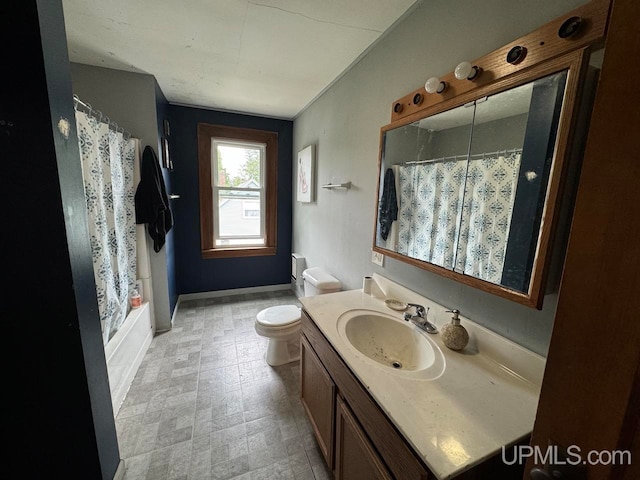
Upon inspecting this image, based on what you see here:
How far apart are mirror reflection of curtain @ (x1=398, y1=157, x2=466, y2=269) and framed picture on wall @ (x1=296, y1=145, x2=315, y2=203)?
1.38m

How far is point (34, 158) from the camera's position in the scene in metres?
0.84

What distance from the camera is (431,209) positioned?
1229 millimetres

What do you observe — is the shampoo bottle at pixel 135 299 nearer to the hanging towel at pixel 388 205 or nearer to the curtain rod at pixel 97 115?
the curtain rod at pixel 97 115

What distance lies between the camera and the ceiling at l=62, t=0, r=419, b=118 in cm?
133

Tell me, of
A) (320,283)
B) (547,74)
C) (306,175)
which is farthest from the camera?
(306,175)

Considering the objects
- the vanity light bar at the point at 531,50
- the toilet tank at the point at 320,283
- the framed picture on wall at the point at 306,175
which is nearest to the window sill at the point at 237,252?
the framed picture on wall at the point at 306,175

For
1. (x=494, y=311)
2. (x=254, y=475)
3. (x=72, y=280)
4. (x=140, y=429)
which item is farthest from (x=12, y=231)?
(x=494, y=311)

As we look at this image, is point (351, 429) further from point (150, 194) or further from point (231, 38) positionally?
point (150, 194)

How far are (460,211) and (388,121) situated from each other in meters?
0.75

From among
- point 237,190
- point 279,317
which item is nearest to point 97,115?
point 237,190

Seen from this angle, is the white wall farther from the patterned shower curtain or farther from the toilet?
the patterned shower curtain

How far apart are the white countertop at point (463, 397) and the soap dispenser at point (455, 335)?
32 mm

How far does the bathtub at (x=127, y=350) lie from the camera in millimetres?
1573

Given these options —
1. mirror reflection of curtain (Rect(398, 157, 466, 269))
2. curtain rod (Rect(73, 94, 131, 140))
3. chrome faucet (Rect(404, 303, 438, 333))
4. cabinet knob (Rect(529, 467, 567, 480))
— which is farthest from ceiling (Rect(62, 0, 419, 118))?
cabinet knob (Rect(529, 467, 567, 480))
